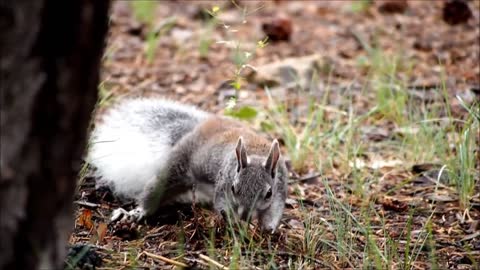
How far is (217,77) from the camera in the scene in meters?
6.20

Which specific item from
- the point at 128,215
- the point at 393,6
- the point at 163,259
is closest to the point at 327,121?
the point at 128,215

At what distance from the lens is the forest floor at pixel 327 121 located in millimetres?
3156

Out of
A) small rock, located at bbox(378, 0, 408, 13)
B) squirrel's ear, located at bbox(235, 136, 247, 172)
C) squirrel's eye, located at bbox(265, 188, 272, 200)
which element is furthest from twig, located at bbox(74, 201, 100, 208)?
small rock, located at bbox(378, 0, 408, 13)

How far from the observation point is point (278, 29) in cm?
689

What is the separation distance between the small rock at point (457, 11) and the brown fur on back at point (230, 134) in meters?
3.55

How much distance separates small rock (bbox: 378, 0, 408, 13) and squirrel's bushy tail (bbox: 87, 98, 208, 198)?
142 inches

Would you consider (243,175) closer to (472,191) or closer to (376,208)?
(376,208)

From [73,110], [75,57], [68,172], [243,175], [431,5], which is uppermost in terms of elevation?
[75,57]

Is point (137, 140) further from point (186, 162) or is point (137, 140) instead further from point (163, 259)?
point (163, 259)

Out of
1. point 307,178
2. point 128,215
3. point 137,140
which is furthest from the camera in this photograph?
point 307,178

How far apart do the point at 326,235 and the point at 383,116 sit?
203 centimetres

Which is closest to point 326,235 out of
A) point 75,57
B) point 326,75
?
point 75,57

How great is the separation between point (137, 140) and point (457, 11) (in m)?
3.88

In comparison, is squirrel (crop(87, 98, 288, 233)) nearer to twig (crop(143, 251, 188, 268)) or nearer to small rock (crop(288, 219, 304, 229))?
small rock (crop(288, 219, 304, 229))
